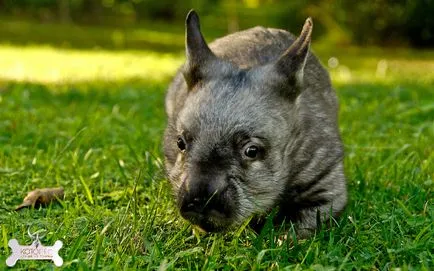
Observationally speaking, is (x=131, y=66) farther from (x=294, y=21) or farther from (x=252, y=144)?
(x=252, y=144)

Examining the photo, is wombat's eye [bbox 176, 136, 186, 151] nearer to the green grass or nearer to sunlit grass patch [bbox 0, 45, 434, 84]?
the green grass

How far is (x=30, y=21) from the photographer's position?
25266 millimetres

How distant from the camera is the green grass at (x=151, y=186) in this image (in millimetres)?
3445


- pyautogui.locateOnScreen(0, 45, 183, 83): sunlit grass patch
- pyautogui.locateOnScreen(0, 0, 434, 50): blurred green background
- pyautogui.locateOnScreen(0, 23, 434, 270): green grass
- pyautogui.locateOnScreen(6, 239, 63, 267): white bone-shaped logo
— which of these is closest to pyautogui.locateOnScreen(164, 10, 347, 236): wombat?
pyautogui.locateOnScreen(0, 23, 434, 270): green grass

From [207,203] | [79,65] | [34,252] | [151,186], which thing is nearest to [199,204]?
[207,203]

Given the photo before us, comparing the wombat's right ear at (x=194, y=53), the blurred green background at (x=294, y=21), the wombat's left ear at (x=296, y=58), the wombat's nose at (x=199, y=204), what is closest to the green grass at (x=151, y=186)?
the wombat's nose at (x=199, y=204)

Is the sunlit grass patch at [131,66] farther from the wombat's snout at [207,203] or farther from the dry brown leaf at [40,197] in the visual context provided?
the wombat's snout at [207,203]

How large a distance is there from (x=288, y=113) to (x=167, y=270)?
4.15 feet

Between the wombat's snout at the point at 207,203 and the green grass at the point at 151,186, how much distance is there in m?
0.13

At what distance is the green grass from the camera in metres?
3.45

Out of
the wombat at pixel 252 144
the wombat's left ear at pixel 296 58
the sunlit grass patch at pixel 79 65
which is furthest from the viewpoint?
the sunlit grass patch at pixel 79 65

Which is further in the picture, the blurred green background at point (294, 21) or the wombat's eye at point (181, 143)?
the blurred green background at point (294, 21)

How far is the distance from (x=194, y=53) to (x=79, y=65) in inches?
371

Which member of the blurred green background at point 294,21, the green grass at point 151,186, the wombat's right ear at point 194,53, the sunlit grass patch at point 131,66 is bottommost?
the blurred green background at point 294,21
